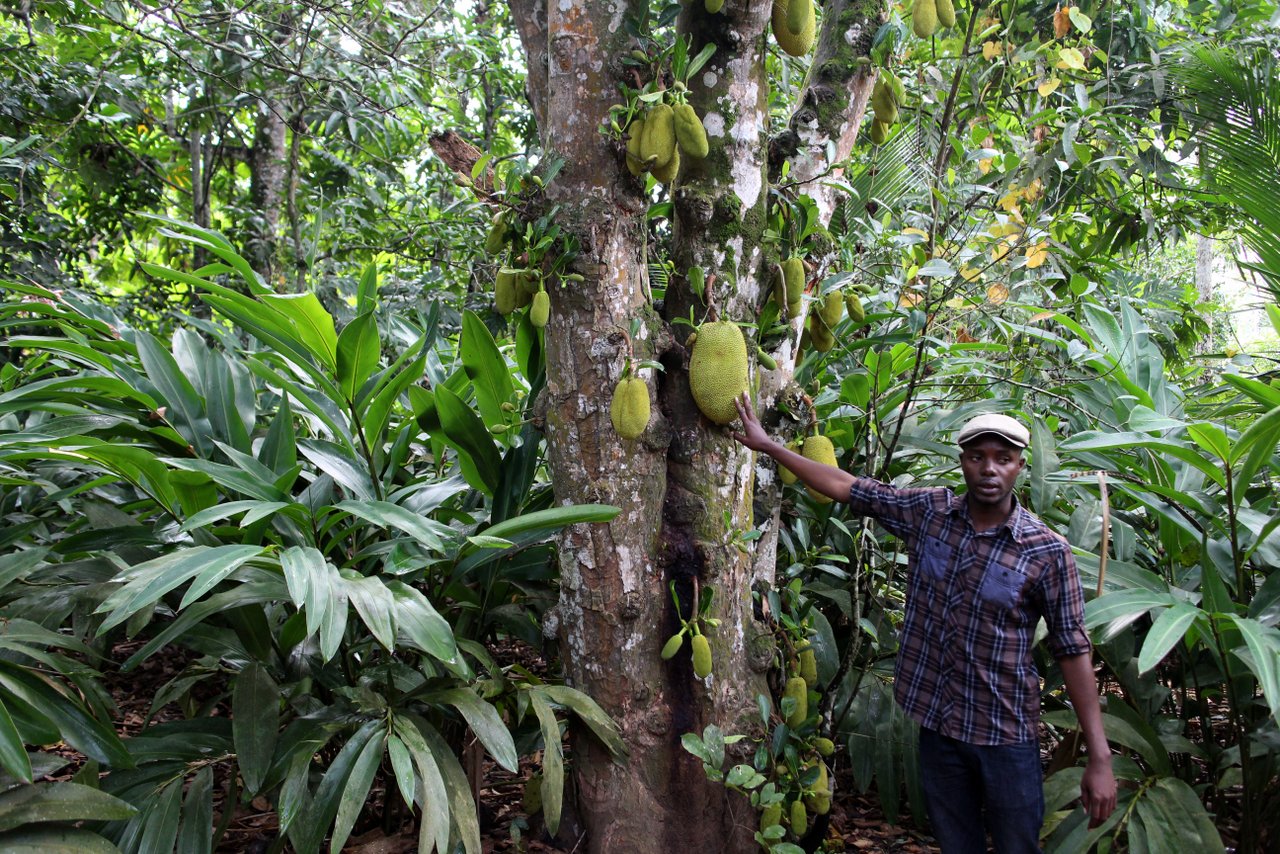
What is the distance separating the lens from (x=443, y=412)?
181cm

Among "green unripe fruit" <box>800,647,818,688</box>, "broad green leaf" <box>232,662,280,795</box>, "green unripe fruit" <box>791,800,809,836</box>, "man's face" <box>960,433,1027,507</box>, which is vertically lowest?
"green unripe fruit" <box>791,800,809,836</box>

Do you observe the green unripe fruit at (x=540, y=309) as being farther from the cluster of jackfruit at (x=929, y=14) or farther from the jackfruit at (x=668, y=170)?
the cluster of jackfruit at (x=929, y=14)

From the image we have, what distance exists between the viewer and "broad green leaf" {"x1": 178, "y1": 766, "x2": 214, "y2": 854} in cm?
145

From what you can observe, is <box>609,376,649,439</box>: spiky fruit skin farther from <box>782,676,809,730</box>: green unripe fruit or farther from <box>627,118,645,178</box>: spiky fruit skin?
<box>782,676,809,730</box>: green unripe fruit

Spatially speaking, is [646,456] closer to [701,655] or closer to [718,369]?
[718,369]

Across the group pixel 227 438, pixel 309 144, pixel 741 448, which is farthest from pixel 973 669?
pixel 309 144

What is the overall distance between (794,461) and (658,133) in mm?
650

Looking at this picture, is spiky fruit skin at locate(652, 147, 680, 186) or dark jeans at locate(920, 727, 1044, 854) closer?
dark jeans at locate(920, 727, 1044, 854)

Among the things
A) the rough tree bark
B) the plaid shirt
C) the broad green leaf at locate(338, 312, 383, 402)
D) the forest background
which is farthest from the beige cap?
the broad green leaf at locate(338, 312, 383, 402)

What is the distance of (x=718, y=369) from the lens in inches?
63.5

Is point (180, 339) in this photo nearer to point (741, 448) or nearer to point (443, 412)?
point (443, 412)

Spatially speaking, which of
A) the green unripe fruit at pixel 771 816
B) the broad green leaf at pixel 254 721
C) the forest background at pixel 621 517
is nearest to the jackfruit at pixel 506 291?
the forest background at pixel 621 517

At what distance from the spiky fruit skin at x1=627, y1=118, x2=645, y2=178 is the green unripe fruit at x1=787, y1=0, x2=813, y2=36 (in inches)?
16.0

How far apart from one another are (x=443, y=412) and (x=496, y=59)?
10.8 ft
